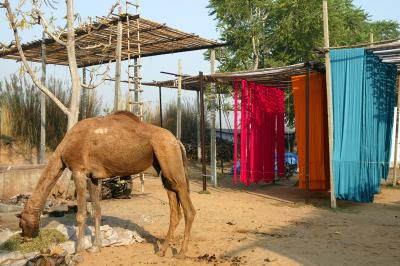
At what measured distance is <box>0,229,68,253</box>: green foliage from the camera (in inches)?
222

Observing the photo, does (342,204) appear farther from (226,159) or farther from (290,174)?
(226,159)

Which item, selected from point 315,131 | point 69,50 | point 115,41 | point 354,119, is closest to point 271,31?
point 115,41

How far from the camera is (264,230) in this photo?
25.4 feet

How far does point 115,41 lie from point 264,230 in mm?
8573

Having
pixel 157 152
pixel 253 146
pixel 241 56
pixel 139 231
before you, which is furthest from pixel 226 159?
pixel 157 152

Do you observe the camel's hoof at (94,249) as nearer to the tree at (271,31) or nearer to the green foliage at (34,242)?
the green foliage at (34,242)

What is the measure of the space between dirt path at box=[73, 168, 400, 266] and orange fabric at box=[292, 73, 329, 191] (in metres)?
0.74

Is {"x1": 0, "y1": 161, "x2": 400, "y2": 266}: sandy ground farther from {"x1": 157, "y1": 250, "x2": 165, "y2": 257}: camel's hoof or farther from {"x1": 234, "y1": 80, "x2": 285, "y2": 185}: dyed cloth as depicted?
{"x1": 234, "y1": 80, "x2": 285, "y2": 185}: dyed cloth

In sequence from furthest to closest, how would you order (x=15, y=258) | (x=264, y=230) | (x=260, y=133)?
1. (x=260, y=133)
2. (x=264, y=230)
3. (x=15, y=258)

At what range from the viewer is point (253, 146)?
42.5 ft

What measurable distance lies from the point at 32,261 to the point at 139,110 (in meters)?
7.47

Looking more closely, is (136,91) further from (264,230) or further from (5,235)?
(5,235)

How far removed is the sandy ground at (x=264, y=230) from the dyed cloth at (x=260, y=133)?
40.0 inches

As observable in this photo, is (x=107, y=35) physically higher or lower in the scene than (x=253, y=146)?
higher
